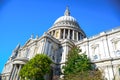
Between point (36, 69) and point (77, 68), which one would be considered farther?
point (77, 68)

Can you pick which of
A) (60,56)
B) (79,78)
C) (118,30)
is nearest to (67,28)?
(60,56)

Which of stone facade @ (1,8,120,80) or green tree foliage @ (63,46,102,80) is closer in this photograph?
green tree foliage @ (63,46,102,80)

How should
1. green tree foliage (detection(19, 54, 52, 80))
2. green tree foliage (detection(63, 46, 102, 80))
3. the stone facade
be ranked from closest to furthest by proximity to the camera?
1. green tree foliage (detection(19, 54, 52, 80))
2. green tree foliage (detection(63, 46, 102, 80))
3. the stone facade

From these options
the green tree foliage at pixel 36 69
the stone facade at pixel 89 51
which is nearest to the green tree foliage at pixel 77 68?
A: the stone facade at pixel 89 51

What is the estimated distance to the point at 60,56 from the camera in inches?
1259

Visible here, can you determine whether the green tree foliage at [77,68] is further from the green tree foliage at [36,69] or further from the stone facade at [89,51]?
the green tree foliage at [36,69]

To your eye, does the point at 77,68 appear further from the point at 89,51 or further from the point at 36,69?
the point at 89,51

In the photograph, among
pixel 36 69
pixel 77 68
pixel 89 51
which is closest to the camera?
pixel 36 69

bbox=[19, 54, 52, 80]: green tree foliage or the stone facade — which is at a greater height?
the stone facade

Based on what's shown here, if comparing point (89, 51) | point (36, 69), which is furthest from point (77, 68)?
point (89, 51)

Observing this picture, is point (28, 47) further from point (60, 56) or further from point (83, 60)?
point (83, 60)

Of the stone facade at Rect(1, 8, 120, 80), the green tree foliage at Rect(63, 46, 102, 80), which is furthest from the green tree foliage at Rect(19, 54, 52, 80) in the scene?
the stone facade at Rect(1, 8, 120, 80)

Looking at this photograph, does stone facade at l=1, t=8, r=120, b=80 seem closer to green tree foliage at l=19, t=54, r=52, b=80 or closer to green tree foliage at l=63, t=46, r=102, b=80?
green tree foliage at l=63, t=46, r=102, b=80

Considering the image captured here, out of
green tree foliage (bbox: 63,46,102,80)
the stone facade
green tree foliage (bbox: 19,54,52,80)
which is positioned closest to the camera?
green tree foliage (bbox: 19,54,52,80)
